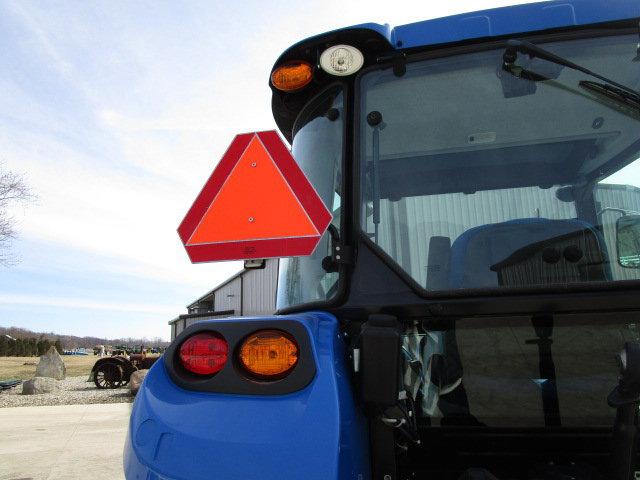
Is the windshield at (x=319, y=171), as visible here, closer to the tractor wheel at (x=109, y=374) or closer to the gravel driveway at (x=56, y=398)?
the gravel driveway at (x=56, y=398)

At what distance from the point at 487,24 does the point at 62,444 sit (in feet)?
20.9

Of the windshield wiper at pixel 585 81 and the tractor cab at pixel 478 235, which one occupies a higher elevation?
the windshield wiper at pixel 585 81

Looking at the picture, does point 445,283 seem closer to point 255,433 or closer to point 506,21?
point 255,433

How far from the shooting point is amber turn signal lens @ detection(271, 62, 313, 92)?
170 centimetres

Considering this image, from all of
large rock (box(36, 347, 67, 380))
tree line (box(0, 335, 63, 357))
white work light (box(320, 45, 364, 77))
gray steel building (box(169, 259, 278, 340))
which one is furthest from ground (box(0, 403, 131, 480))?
tree line (box(0, 335, 63, 357))

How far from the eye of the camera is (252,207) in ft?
6.13

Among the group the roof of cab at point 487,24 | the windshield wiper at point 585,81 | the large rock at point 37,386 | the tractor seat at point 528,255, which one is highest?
the roof of cab at point 487,24

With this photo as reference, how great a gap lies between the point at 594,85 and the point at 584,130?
0.16m

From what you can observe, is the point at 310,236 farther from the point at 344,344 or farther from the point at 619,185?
the point at 619,185

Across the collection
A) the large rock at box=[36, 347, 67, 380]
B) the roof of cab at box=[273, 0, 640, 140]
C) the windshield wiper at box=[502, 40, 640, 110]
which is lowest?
the large rock at box=[36, 347, 67, 380]

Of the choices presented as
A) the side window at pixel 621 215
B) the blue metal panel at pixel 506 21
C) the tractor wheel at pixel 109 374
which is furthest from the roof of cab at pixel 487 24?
the tractor wheel at pixel 109 374

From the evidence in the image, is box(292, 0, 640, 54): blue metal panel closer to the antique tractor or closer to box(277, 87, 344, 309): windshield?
box(277, 87, 344, 309): windshield

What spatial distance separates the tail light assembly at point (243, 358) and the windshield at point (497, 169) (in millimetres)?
492

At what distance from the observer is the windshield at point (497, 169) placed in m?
1.51
